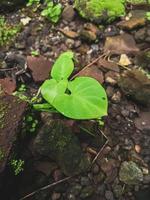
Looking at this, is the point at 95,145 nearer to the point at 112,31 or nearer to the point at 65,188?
the point at 65,188

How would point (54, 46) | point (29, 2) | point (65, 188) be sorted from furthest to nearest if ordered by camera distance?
point (29, 2) < point (54, 46) < point (65, 188)

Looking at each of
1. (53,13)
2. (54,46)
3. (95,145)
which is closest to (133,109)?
(95,145)

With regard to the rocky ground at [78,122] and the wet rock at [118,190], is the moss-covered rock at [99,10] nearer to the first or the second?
the rocky ground at [78,122]

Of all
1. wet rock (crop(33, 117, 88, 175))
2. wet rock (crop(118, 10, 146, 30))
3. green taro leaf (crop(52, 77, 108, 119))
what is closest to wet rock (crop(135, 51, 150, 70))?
wet rock (crop(118, 10, 146, 30))

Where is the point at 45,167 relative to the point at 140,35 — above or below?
below

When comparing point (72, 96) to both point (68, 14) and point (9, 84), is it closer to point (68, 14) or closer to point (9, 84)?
point (9, 84)

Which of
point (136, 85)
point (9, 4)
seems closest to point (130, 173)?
point (136, 85)
